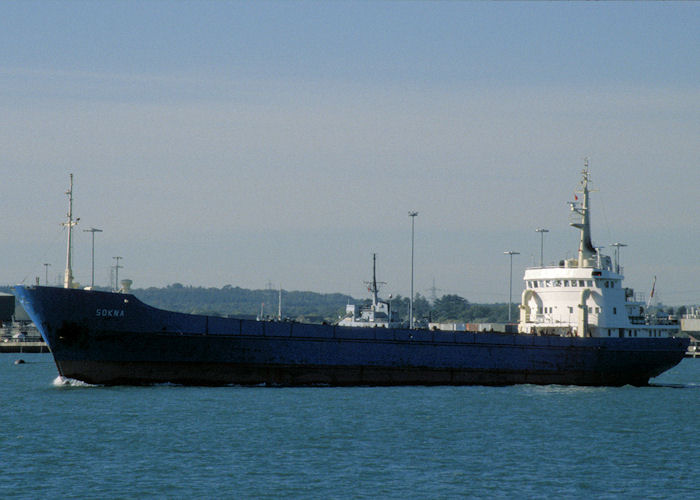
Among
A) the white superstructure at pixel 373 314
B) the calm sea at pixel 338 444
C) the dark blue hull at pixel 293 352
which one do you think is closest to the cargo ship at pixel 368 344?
the dark blue hull at pixel 293 352

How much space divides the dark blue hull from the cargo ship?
0.05m

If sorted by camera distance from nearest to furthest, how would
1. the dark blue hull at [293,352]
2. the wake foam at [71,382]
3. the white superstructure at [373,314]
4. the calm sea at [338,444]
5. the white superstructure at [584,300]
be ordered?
the calm sea at [338,444], the dark blue hull at [293,352], the wake foam at [71,382], the white superstructure at [584,300], the white superstructure at [373,314]

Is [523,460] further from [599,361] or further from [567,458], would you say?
[599,361]

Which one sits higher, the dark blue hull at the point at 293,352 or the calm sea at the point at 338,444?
the dark blue hull at the point at 293,352

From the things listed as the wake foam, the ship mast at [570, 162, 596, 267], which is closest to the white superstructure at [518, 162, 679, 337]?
the ship mast at [570, 162, 596, 267]

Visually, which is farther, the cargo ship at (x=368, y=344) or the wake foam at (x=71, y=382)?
the wake foam at (x=71, y=382)

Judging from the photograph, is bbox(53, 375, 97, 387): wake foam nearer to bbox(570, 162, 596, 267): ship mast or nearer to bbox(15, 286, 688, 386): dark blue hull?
bbox(15, 286, 688, 386): dark blue hull

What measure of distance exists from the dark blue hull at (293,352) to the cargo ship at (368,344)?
0.18ft

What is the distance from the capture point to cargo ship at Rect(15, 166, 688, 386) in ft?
153

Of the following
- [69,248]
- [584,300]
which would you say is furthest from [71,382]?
[584,300]

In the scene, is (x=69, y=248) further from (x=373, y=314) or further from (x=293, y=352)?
(x=373, y=314)

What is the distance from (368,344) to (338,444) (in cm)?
1842

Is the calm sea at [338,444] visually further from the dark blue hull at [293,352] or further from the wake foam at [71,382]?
the dark blue hull at [293,352]

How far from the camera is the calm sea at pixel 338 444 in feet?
92.0
